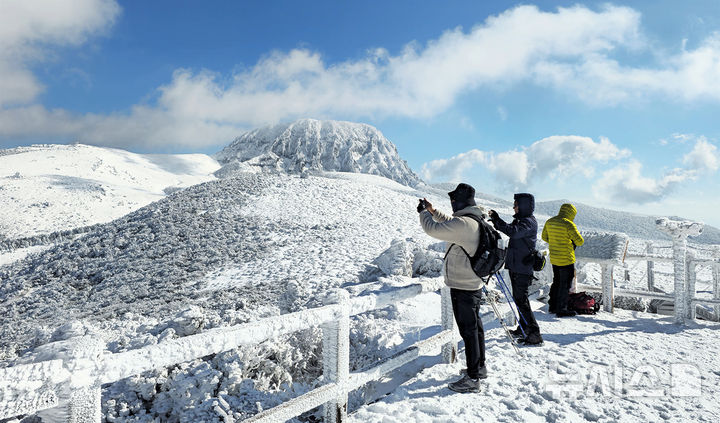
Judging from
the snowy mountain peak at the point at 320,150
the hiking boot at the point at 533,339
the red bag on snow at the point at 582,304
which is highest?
the snowy mountain peak at the point at 320,150

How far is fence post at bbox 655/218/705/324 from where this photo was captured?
6633 mm

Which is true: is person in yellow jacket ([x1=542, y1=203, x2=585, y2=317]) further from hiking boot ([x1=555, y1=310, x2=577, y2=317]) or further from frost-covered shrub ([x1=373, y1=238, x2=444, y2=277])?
frost-covered shrub ([x1=373, y1=238, x2=444, y2=277])

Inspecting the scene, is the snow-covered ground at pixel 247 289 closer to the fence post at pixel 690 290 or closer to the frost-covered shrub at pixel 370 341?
the frost-covered shrub at pixel 370 341

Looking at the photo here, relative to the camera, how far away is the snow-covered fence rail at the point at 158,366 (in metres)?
1.69

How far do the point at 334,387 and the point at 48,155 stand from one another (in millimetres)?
54034

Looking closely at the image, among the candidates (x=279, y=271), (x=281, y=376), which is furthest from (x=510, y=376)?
(x=279, y=271)

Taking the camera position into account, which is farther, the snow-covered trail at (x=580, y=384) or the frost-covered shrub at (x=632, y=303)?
the frost-covered shrub at (x=632, y=303)

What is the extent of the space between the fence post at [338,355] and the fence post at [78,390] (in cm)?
170

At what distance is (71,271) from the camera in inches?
517

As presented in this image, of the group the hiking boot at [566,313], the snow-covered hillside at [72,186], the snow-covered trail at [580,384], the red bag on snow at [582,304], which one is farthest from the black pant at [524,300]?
the snow-covered hillside at [72,186]

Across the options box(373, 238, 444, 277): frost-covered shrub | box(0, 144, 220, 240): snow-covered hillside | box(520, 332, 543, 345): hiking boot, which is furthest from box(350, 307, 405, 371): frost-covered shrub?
box(0, 144, 220, 240): snow-covered hillside

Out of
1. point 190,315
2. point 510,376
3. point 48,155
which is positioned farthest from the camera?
point 48,155

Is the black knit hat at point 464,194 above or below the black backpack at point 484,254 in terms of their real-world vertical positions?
above

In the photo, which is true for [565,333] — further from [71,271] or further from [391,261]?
[71,271]
